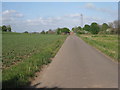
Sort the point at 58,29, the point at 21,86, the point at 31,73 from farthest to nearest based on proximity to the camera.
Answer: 1. the point at 58,29
2. the point at 31,73
3. the point at 21,86

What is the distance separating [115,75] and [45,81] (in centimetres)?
305

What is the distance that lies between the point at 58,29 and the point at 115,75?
466ft

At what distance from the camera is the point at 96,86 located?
5.38 meters

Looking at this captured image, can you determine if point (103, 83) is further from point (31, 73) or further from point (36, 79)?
point (31, 73)

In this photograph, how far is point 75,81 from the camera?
598 centimetres

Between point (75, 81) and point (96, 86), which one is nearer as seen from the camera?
point (96, 86)

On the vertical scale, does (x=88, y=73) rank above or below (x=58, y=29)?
below

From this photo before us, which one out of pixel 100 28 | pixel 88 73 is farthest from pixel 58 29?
pixel 88 73

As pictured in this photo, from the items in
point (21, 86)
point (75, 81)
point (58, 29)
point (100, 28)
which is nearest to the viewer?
point (21, 86)

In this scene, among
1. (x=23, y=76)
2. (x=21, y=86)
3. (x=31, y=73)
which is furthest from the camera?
(x=31, y=73)

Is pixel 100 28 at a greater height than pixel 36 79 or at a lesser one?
greater

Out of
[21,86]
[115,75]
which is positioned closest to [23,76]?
[21,86]

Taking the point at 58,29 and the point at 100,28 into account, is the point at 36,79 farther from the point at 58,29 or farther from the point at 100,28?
the point at 58,29

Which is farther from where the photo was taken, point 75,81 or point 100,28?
point 100,28
